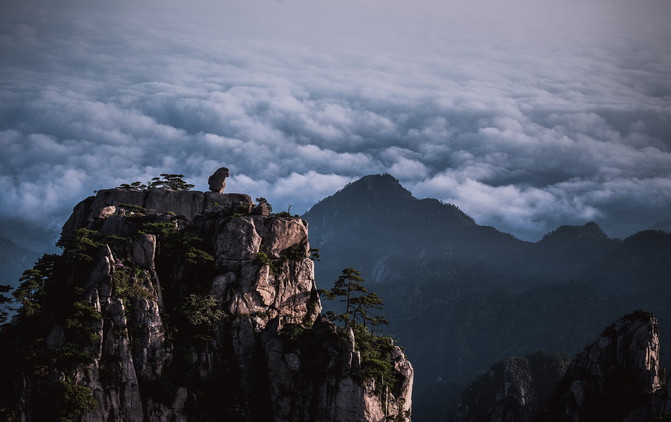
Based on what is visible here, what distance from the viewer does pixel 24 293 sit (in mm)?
86688

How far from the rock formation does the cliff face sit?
2076cm

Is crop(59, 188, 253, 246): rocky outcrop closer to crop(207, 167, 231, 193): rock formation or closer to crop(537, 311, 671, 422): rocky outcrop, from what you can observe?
crop(207, 167, 231, 193): rock formation

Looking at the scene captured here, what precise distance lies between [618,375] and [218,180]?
102350mm

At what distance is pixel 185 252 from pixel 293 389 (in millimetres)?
27003

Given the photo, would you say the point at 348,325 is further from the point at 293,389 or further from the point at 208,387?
the point at 208,387

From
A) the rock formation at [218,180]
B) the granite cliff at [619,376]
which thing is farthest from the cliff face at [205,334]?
Answer: the granite cliff at [619,376]

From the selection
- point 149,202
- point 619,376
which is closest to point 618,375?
→ point 619,376

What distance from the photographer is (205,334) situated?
3600 inches

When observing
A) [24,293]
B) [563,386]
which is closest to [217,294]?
[24,293]

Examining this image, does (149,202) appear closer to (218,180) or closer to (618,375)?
(218,180)

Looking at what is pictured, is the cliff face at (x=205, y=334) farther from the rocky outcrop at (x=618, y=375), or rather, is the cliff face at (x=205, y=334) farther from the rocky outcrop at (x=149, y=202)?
the rocky outcrop at (x=618, y=375)

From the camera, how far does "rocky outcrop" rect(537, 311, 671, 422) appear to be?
139 meters

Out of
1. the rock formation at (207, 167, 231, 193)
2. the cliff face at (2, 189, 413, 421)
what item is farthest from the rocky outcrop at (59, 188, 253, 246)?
the cliff face at (2, 189, 413, 421)

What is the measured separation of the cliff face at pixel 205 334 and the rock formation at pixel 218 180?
2076 cm
